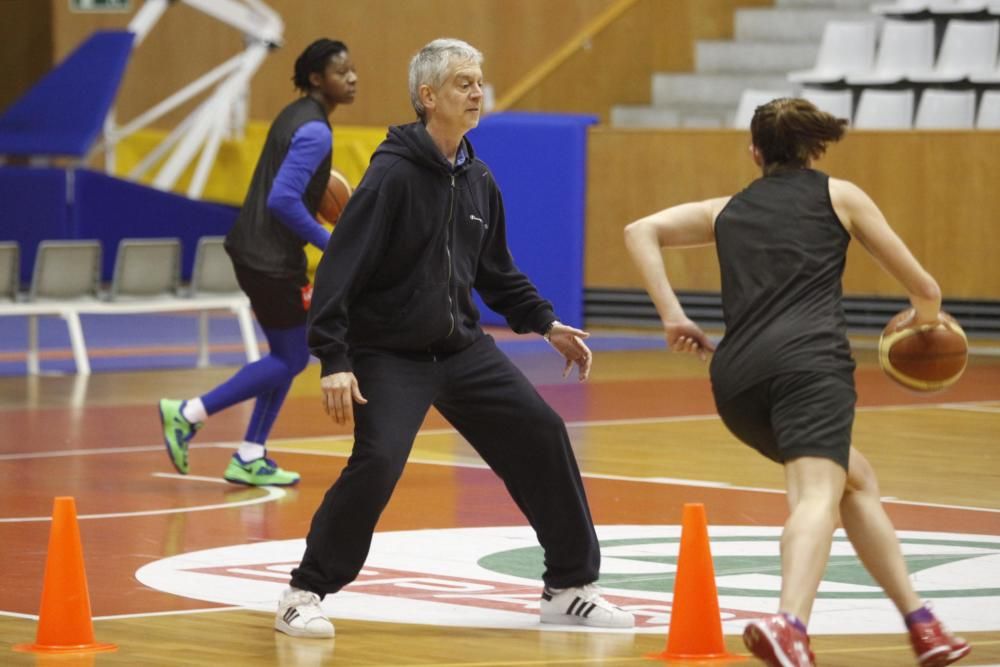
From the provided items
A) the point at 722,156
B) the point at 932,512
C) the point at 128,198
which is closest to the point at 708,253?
the point at 722,156

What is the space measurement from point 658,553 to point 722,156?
12.0 m

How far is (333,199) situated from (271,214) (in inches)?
15.8

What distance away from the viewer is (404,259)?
294 inches

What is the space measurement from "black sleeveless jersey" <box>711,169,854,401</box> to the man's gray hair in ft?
4.09

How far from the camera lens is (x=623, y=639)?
7.29 m

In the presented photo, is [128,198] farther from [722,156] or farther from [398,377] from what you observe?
A: [398,377]

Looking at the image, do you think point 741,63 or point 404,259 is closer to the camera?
point 404,259

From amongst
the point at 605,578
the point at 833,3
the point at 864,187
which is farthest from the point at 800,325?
the point at 833,3

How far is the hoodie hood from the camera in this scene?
7.48 meters

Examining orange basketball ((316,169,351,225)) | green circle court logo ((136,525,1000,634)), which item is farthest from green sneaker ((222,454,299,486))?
green circle court logo ((136,525,1000,634))

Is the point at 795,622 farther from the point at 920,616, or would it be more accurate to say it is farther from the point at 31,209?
the point at 31,209

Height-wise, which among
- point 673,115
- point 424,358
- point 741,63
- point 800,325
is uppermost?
point 741,63

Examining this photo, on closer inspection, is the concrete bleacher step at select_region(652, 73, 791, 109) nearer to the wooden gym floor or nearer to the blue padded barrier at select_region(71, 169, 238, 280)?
the blue padded barrier at select_region(71, 169, 238, 280)

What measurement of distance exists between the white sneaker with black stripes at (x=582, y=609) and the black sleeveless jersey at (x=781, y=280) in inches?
47.0
